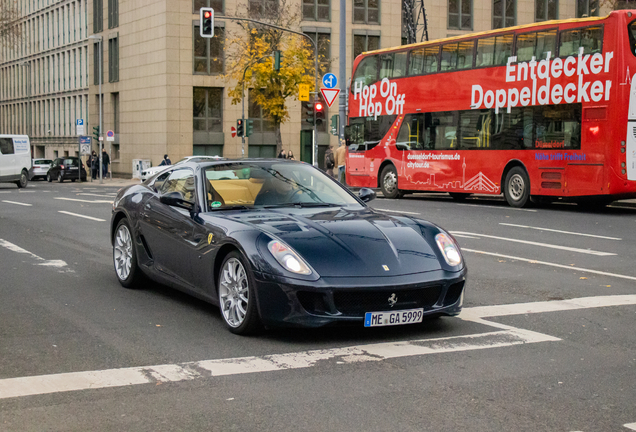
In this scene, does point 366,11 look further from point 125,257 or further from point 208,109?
point 125,257

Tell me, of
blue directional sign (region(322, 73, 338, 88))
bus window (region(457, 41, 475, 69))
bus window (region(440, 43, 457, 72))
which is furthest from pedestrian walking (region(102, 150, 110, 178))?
bus window (region(457, 41, 475, 69))

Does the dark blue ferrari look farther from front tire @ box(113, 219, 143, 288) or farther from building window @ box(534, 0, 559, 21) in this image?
building window @ box(534, 0, 559, 21)

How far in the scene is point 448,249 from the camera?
6895mm

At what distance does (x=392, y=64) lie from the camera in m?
26.7

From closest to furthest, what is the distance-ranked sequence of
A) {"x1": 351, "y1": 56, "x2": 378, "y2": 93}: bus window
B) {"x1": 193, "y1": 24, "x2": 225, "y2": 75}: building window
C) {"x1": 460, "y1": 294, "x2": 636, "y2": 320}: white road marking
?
{"x1": 460, "y1": 294, "x2": 636, "y2": 320}: white road marking
{"x1": 351, "y1": 56, "x2": 378, "y2": 93}: bus window
{"x1": 193, "y1": 24, "x2": 225, "y2": 75}: building window

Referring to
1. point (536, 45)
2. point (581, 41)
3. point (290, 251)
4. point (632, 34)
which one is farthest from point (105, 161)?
point (290, 251)

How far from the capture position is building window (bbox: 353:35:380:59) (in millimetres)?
58031

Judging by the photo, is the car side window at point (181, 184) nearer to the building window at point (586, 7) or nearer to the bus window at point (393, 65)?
the bus window at point (393, 65)

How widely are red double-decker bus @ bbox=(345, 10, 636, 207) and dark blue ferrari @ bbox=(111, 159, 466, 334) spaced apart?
523 inches

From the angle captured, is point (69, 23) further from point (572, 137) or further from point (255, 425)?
point (255, 425)

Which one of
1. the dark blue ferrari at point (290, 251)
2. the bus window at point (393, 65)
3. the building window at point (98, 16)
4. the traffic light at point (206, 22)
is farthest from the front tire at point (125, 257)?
the building window at point (98, 16)

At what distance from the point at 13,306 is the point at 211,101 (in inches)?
1902

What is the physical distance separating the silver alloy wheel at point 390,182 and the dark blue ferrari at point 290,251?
19078 mm

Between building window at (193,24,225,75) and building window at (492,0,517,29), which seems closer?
building window at (193,24,225,75)
